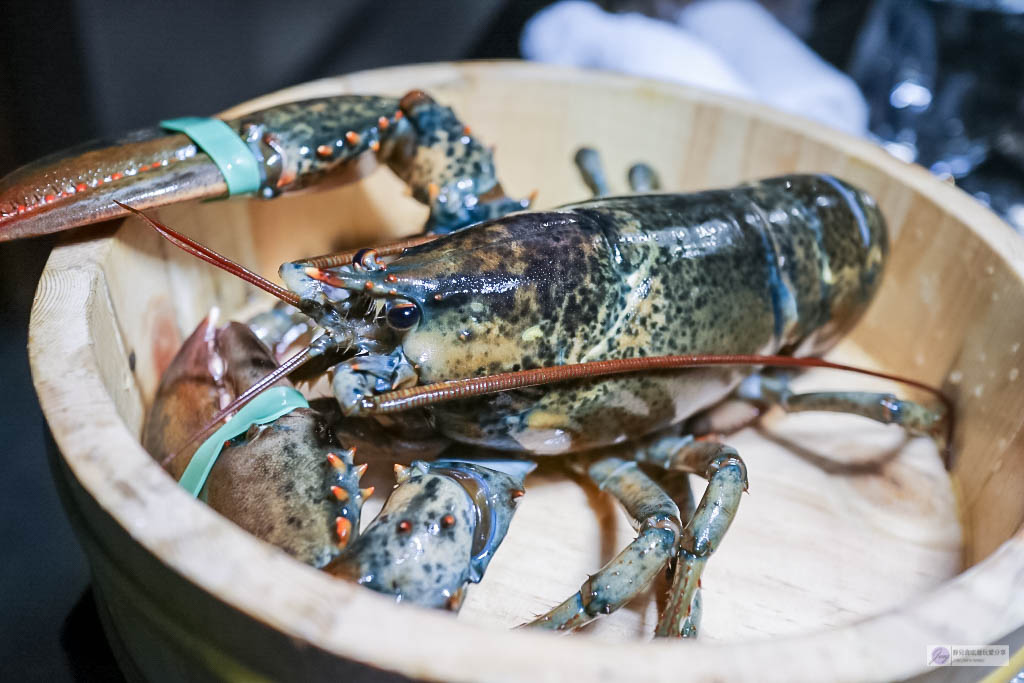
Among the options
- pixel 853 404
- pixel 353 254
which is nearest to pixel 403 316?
pixel 353 254

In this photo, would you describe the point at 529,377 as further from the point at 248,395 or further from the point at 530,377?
the point at 248,395

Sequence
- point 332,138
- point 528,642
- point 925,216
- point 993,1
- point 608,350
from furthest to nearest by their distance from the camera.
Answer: point 993,1 < point 925,216 < point 332,138 < point 608,350 < point 528,642

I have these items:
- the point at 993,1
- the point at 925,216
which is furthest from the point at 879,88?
the point at 925,216

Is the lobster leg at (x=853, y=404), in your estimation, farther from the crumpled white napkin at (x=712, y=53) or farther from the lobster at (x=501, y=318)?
the crumpled white napkin at (x=712, y=53)

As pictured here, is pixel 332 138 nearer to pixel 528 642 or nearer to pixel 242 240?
pixel 242 240

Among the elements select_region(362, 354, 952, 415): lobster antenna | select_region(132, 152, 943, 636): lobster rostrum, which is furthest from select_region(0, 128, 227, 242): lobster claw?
select_region(362, 354, 952, 415): lobster antenna

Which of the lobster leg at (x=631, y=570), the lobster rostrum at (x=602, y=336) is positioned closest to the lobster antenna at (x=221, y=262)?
the lobster rostrum at (x=602, y=336)
